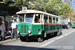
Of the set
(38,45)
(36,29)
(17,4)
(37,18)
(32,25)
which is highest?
(17,4)

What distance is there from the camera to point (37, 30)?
450 inches

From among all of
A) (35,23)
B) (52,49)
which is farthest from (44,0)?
(52,49)

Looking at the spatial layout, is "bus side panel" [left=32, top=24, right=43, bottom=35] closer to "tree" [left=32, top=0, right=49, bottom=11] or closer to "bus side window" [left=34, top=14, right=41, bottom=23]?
"bus side window" [left=34, top=14, right=41, bottom=23]

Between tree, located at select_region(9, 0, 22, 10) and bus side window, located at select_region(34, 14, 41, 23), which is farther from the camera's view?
tree, located at select_region(9, 0, 22, 10)

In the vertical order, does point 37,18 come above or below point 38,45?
above

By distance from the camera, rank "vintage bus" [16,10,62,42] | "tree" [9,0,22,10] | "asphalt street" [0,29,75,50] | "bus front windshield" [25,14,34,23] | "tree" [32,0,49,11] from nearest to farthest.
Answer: "asphalt street" [0,29,75,50]
"vintage bus" [16,10,62,42]
"bus front windshield" [25,14,34,23]
"tree" [9,0,22,10]
"tree" [32,0,49,11]

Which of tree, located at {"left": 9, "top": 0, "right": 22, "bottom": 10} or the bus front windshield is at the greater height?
tree, located at {"left": 9, "top": 0, "right": 22, "bottom": 10}

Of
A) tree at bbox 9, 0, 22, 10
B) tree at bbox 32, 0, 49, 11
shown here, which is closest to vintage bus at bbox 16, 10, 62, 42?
tree at bbox 9, 0, 22, 10

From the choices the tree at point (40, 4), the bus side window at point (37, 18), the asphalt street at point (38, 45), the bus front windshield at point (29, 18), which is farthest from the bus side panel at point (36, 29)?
the tree at point (40, 4)

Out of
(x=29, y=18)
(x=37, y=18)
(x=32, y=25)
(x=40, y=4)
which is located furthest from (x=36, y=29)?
(x=40, y=4)

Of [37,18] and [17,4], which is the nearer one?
[37,18]

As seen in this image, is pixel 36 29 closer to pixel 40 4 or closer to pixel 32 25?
pixel 32 25

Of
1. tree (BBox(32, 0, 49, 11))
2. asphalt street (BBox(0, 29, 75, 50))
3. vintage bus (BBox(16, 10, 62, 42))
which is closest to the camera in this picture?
asphalt street (BBox(0, 29, 75, 50))

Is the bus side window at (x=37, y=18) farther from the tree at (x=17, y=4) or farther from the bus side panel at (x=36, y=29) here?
the tree at (x=17, y=4)
